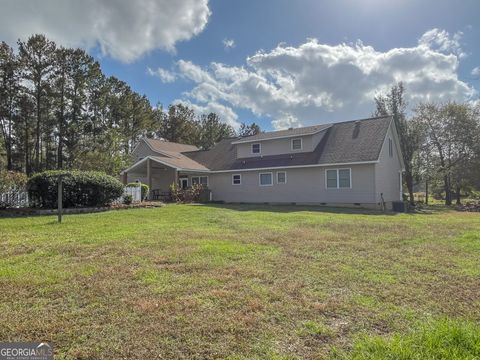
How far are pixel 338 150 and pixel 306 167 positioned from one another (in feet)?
7.43

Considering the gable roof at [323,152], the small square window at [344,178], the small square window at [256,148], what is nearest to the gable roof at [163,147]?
the gable roof at [323,152]

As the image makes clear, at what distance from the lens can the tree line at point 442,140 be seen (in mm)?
28031

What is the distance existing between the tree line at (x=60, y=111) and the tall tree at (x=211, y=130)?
11995 mm

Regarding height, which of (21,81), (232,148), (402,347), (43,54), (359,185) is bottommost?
(402,347)

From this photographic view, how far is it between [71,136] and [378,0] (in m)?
32.0

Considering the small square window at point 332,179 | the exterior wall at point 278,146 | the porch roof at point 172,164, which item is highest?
the exterior wall at point 278,146

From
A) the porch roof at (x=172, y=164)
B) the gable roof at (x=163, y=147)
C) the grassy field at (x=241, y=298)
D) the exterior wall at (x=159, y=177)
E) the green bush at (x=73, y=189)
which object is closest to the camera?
the grassy field at (x=241, y=298)

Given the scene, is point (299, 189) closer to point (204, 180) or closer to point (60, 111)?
point (204, 180)

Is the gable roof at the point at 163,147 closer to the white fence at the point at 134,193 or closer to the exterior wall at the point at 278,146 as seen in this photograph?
the exterior wall at the point at 278,146

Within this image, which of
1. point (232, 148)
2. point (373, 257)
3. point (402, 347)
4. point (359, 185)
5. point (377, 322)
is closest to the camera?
point (402, 347)

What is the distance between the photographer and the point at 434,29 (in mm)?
13961

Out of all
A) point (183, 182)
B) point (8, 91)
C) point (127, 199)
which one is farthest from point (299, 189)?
point (8, 91)

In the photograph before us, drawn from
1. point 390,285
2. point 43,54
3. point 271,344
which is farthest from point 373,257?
point 43,54

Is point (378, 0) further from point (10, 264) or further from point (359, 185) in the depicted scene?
point (10, 264)
